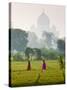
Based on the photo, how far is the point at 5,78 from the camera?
2033 mm

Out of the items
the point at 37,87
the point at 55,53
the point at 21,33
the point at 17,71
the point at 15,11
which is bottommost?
the point at 37,87

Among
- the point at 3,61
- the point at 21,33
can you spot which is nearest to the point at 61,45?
the point at 21,33

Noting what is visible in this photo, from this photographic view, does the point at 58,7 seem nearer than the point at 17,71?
No

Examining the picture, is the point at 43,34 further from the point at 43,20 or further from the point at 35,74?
the point at 35,74

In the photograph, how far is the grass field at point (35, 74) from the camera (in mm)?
2045

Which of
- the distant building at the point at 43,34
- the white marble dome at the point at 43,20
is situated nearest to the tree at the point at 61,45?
the distant building at the point at 43,34

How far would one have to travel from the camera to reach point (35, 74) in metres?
2.09

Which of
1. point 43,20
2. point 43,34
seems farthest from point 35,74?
point 43,20

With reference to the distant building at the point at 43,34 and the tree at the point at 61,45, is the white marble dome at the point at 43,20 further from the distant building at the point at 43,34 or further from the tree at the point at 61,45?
the tree at the point at 61,45

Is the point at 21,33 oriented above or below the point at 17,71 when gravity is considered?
above

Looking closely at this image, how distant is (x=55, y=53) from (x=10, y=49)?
0.41 m

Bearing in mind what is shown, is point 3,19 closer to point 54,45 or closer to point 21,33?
point 21,33

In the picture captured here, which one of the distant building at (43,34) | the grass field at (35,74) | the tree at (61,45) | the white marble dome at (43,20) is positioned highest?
the white marble dome at (43,20)

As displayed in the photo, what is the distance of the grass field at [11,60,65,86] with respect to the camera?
6.71 ft
